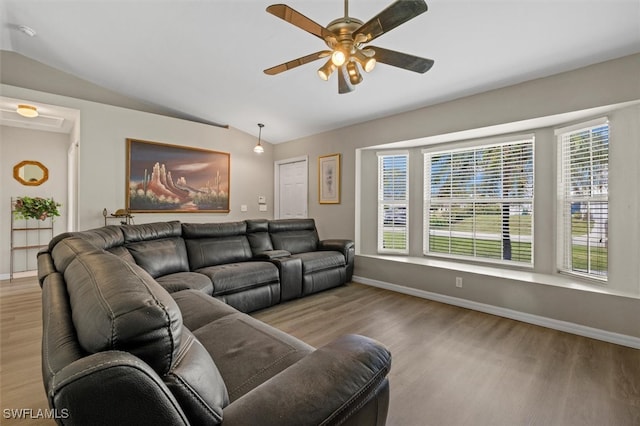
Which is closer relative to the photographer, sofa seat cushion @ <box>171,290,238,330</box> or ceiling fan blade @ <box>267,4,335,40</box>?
ceiling fan blade @ <box>267,4,335,40</box>

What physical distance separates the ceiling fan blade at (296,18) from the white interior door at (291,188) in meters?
3.59

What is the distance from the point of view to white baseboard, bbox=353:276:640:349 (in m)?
2.46

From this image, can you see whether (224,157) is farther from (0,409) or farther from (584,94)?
(584,94)

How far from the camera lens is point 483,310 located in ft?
10.5

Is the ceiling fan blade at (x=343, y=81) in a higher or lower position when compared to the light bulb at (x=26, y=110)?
lower

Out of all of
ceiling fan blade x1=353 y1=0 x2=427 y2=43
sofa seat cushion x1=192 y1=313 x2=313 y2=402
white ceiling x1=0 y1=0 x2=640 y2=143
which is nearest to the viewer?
sofa seat cushion x1=192 y1=313 x2=313 y2=402

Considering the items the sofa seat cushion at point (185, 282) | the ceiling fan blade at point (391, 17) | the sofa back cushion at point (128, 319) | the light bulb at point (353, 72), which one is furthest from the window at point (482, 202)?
the sofa back cushion at point (128, 319)

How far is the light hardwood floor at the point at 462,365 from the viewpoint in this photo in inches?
65.1

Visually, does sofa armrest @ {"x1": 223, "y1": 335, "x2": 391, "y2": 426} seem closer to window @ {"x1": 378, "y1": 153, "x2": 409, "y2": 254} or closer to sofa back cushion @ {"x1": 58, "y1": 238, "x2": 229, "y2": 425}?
sofa back cushion @ {"x1": 58, "y1": 238, "x2": 229, "y2": 425}

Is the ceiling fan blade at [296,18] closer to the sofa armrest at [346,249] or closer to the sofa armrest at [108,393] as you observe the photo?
the sofa armrest at [108,393]

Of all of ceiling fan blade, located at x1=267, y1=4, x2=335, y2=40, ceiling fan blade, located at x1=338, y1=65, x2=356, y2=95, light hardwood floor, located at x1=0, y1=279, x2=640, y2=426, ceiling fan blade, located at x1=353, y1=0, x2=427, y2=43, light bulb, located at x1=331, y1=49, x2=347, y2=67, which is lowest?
light hardwood floor, located at x1=0, y1=279, x2=640, y2=426

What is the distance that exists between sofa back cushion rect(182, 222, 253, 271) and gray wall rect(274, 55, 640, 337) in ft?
5.72

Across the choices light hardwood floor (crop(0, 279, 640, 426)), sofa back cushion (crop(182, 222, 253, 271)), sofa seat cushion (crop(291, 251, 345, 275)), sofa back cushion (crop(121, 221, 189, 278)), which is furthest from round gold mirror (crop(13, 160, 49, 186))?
sofa seat cushion (crop(291, 251, 345, 275))

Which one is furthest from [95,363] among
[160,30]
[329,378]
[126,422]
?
[160,30]
